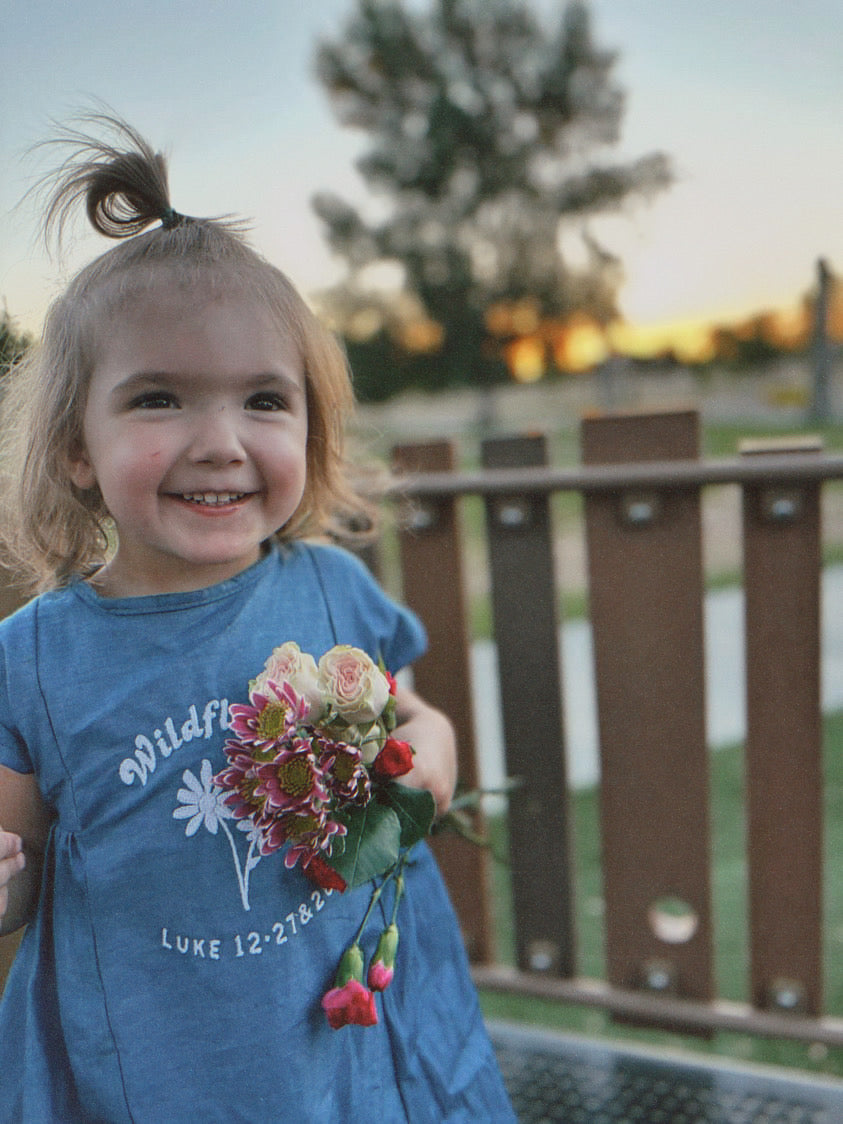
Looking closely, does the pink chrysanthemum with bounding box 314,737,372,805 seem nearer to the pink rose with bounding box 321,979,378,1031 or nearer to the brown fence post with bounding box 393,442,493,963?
the pink rose with bounding box 321,979,378,1031

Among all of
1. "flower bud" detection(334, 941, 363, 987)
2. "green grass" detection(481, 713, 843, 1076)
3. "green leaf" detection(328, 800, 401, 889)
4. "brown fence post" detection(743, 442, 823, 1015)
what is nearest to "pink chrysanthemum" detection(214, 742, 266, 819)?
"green leaf" detection(328, 800, 401, 889)

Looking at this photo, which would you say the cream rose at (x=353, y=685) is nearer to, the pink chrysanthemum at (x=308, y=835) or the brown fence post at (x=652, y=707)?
the pink chrysanthemum at (x=308, y=835)

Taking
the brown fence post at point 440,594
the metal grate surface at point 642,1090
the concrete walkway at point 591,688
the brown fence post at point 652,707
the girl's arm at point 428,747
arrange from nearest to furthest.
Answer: the girl's arm at point 428,747, the metal grate surface at point 642,1090, the brown fence post at point 652,707, the brown fence post at point 440,594, the concrete walkway at point 591,688

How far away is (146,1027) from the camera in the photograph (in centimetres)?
119

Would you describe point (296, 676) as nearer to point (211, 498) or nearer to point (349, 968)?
point (211, 498)

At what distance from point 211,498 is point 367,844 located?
45 cm

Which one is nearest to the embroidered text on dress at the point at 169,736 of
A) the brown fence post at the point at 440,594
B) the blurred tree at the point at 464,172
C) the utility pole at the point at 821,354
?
the brown fence post at the point at 440,594

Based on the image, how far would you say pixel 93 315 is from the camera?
1.22 meters

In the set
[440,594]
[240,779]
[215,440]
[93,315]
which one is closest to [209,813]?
[240,779]

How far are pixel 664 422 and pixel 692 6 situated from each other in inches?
524

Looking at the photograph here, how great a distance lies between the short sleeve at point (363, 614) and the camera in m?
1.45

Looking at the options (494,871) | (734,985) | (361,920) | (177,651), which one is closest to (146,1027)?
(361,920)

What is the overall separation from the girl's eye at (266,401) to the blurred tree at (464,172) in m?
15.1

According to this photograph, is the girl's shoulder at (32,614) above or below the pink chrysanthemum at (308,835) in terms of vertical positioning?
above
